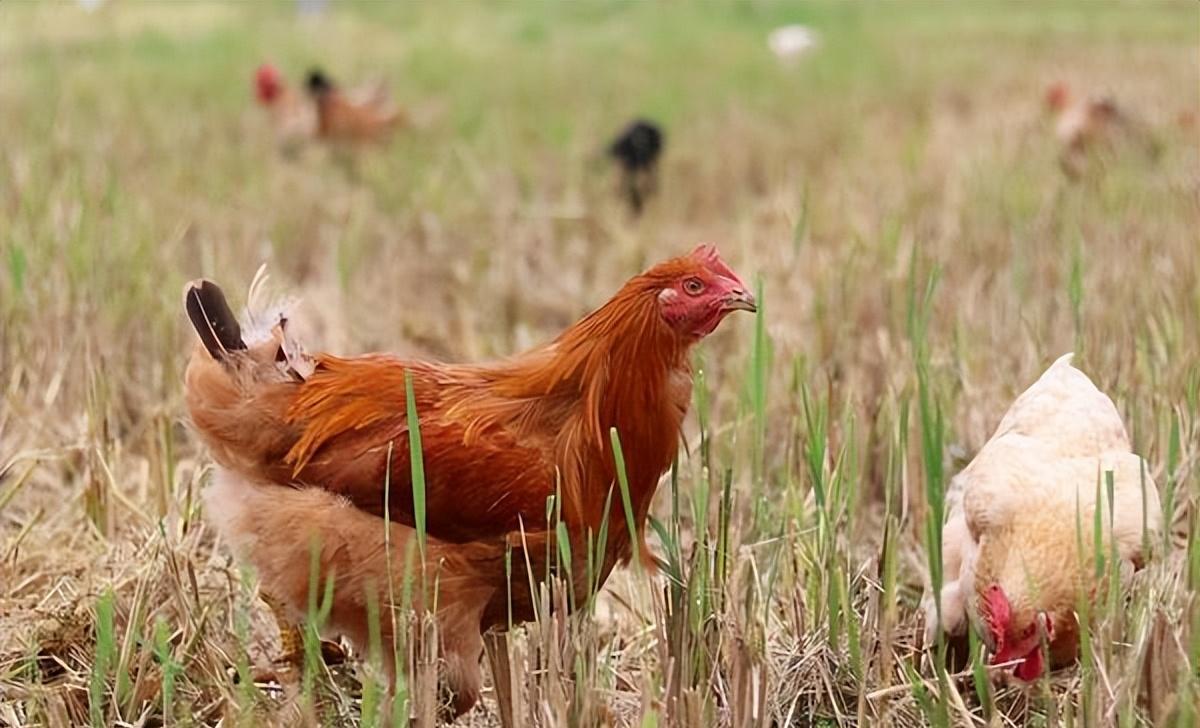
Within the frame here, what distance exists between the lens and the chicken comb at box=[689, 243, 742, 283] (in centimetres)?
220

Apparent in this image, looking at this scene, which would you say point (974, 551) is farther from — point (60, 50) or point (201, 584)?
point (60, 50)

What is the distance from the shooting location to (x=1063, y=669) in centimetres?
235

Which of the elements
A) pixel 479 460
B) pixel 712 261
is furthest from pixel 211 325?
pixel 712 261

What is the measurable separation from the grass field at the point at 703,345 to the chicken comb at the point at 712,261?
0.35 ft

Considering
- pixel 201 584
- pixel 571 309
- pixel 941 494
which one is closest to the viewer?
pixel 941 494

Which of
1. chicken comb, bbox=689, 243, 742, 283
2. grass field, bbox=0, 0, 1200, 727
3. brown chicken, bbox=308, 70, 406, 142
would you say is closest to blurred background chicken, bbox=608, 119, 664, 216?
grass field, bbox=0, 0, 1200, 727

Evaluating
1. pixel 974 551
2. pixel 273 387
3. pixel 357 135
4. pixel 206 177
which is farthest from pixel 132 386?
pixel 357 135

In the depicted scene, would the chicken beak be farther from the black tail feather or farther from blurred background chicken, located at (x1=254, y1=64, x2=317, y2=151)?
blurred background chicken, located at (x1=254, y1=64, x2=317, y2=151)

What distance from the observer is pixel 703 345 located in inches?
141

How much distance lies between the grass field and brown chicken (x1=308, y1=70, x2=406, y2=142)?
0.50ft

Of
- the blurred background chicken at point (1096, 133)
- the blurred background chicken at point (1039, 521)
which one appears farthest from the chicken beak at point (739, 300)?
the blurred background chicken at point (1096, 133)

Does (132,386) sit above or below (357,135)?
below

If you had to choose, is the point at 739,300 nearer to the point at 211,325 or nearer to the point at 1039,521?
the point at 1039,521

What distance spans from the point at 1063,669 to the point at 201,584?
158 centimetres
